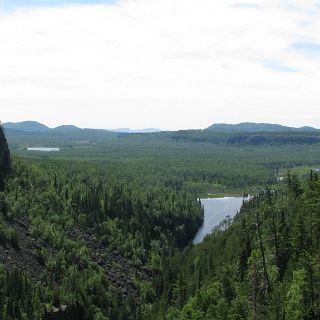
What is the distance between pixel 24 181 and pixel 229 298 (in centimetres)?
11638

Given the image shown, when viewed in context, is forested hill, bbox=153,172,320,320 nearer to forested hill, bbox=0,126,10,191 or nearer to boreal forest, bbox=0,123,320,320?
boreal forest, bbox=0,123,320,320

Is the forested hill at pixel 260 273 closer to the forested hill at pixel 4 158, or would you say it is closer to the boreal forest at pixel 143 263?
the boreal forest at pixel 143 263

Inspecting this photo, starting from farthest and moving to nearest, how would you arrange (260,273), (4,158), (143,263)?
(4,158) → (143,263) → (260,273)

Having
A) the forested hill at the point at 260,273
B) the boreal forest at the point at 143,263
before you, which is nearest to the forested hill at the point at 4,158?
the boreal forest at the point at 143,263

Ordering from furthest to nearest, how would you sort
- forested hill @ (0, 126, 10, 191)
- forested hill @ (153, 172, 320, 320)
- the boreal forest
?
forested hill @ (0, 126, 10, 191) < the boreal forest < forested hill @ (153, 172, 320, 320)

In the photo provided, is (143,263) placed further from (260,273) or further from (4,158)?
(260,273)

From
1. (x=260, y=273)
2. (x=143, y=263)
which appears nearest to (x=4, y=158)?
(x=143, y=263)

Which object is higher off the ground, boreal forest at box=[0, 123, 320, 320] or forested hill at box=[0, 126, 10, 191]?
forested hill at box=[0, 126, 10, 191]

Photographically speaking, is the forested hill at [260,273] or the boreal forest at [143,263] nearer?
Result: the forested hill at [260,273]

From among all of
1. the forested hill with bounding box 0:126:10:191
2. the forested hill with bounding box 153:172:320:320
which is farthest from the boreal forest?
the forested hill with bounding box 0:126:10:191

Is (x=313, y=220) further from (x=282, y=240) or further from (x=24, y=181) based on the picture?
(x=24, y=181)

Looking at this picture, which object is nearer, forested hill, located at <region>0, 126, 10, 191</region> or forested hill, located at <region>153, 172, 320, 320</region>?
forested hill, located at <region>153, 172, 320, 320</region>

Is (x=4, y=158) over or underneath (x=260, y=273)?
over

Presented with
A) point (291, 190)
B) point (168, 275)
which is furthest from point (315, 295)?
point (168, 275)
